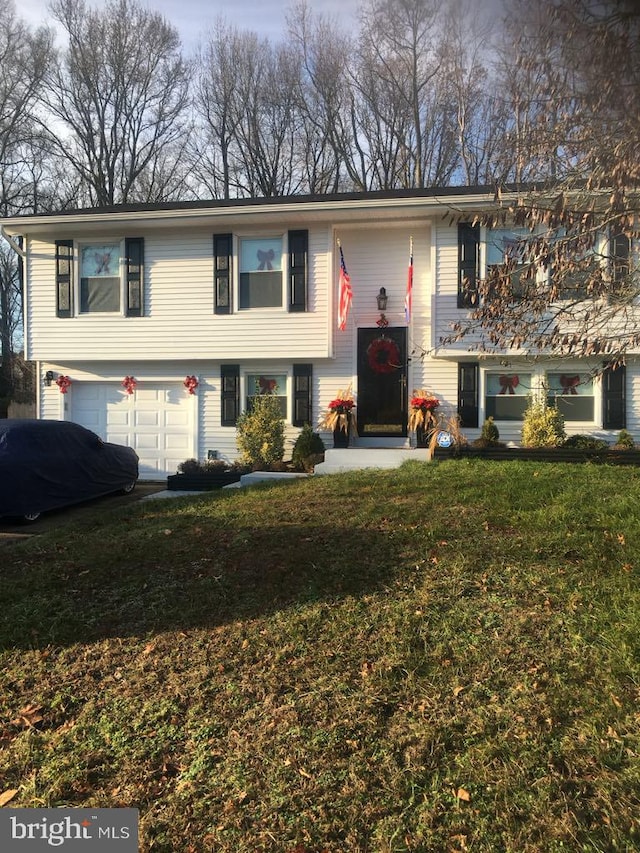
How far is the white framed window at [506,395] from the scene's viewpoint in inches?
447

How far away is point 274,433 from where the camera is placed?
11219 millimetres

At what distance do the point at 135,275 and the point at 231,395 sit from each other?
319 centimetres

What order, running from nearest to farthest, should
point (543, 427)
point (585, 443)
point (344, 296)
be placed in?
point (585, 443), point (543, 427), point (344, 296)

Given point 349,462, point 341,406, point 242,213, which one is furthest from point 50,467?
point 242,213

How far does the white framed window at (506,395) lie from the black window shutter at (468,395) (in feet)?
0.94

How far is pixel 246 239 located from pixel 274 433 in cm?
402

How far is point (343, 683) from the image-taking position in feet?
9.74

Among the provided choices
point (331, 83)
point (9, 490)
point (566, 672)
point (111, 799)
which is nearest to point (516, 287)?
point (331, 83)

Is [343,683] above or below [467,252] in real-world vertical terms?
below

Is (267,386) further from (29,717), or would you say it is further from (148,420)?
(29,717)

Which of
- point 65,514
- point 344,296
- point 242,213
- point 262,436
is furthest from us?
point 242,213

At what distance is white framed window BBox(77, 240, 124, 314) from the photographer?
12.4 m

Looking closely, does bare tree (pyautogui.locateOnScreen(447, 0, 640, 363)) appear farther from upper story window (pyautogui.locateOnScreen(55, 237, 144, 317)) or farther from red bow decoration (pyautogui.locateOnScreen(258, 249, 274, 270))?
upper story window (pyautogui.locateOnScreen(55, 237, 144, 317))

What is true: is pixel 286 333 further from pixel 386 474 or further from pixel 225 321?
pixel 386 474
